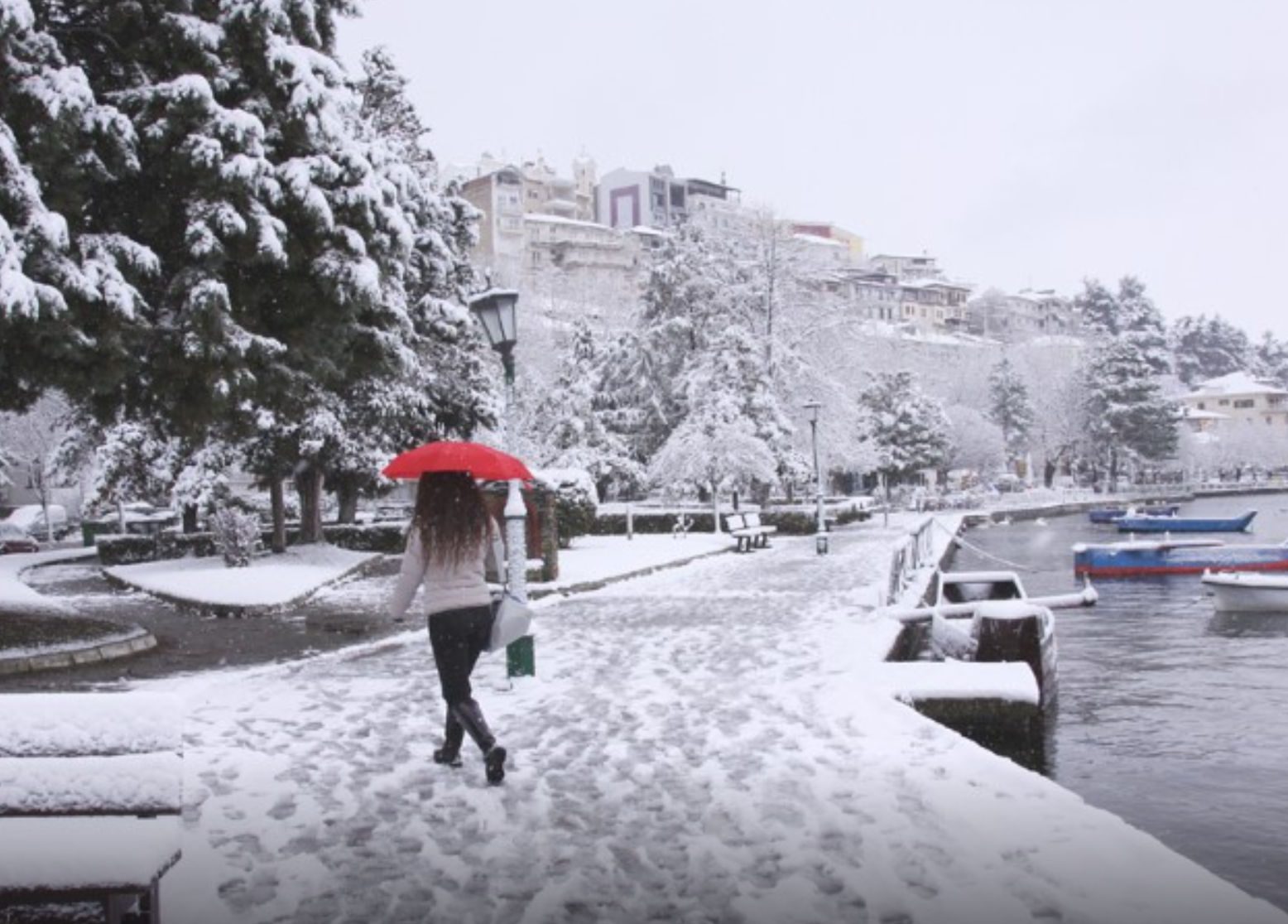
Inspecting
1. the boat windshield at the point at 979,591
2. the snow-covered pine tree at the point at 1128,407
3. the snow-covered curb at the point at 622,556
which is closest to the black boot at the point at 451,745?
Result: the snow-covered curb at the point at 622,556

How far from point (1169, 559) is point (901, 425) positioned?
3396 cm

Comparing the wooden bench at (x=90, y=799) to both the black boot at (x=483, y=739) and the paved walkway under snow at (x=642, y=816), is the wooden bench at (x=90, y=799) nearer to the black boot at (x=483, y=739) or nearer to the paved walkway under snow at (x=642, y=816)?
the paved walkway under snow at (x=642, y=816)

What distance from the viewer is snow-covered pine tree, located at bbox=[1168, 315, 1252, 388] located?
13300 centimetres

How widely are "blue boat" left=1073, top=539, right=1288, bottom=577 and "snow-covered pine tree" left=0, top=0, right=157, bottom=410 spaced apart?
82.5 ft

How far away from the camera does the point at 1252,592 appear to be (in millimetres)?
21156

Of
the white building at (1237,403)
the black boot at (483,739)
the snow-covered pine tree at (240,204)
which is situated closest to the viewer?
the black boot at (483,739)

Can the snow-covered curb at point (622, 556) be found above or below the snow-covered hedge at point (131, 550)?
below

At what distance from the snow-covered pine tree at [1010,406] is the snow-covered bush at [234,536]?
2764 inches

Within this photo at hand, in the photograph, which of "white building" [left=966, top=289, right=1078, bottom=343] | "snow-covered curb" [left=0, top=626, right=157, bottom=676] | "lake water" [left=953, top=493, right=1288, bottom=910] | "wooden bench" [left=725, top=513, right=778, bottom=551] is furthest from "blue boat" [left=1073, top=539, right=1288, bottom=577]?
"white building" [left=966, top=289, right=1078, bottom=343]

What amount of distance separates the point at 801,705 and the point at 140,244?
31.7 ft

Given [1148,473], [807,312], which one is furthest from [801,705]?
[1148,473]

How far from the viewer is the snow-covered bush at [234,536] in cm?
2280

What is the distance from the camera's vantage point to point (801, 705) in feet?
29.0

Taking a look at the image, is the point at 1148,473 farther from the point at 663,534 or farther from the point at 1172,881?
the point at 1172,881
